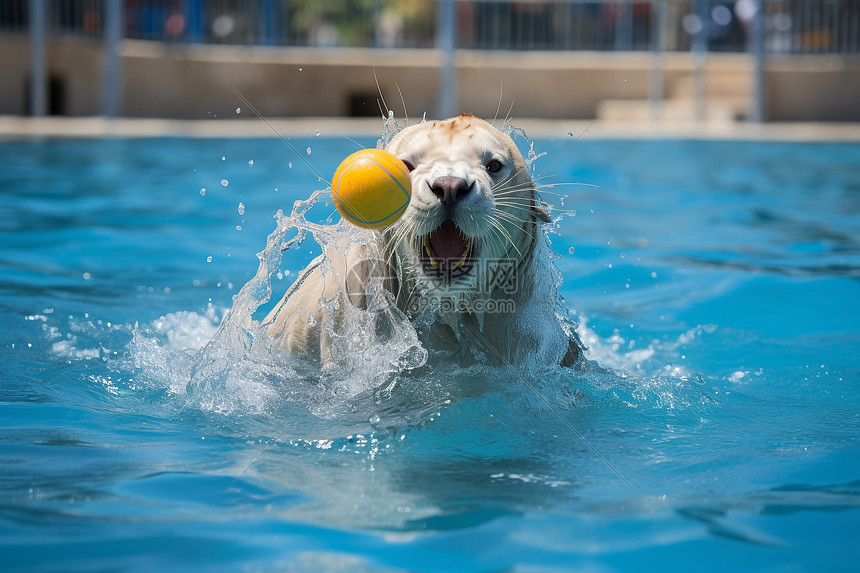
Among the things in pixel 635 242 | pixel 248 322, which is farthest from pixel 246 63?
pixel 248 322

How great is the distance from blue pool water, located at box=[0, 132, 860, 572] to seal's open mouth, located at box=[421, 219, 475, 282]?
458 mm

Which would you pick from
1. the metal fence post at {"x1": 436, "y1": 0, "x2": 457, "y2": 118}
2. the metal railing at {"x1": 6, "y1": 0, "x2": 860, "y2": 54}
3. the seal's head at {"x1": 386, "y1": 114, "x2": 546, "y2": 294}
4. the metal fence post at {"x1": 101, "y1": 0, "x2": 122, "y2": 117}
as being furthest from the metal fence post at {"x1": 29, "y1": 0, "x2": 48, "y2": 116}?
the seal's head at {"x1": 386, "y1": 114, "x2": 546, "y2": 294}

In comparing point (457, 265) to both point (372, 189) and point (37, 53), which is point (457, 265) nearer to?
point (372, 189)

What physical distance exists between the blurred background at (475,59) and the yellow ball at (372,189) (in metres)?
14.0

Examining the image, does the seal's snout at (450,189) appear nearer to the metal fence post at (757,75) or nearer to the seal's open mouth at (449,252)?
the seal's open mouth at (449,252)

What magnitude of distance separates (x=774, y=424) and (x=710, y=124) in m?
14.8

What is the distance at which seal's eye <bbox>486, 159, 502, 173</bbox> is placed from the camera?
3.54m

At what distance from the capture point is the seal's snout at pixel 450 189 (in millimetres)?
3201

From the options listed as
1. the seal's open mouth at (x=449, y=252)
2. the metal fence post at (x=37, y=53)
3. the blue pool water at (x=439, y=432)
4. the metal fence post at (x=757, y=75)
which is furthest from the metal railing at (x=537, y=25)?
the seal's open mouth at (x=449, y=252)

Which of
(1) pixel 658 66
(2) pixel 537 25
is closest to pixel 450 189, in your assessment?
(1) pixel 658 66

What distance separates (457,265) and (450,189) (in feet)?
1.20

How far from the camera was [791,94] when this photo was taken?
1958 centimetres

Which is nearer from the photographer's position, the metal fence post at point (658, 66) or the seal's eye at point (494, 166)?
the seal's eye at point (494, 166)

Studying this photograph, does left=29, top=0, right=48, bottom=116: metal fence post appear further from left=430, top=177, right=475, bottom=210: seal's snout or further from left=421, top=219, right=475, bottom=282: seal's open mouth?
left=430, top=177, right=475, bottom=210: seal's snout
